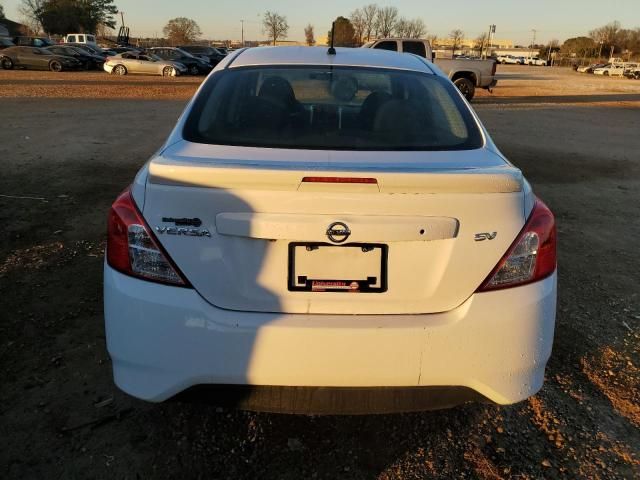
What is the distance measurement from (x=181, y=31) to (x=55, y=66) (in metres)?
62.2

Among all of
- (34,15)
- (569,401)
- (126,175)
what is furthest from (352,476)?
(34,15)

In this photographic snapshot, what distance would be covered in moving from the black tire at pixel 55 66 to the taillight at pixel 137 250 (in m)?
33.9

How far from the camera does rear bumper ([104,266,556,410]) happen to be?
75.7 inches

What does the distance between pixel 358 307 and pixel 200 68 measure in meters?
33.3

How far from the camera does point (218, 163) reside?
6.43 ft

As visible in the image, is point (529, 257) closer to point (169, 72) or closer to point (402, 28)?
point (169, 72)

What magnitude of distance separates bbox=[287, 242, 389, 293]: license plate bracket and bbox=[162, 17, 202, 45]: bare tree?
9237cm

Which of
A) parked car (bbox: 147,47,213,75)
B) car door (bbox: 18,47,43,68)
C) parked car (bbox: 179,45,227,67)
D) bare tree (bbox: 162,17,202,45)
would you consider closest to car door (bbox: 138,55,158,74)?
parked car (bbox: 147,47,213,75)

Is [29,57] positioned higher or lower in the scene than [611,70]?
lower

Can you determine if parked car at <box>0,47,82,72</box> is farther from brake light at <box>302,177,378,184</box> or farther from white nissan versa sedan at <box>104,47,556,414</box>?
brake light at <box>302,177,378,184</box>

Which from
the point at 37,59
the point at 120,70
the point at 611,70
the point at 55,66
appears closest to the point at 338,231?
the point at 120,70

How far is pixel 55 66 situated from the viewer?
3119cm

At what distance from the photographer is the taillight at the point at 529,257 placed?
1969mm

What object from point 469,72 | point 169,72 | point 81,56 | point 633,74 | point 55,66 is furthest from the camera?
point 633,74
